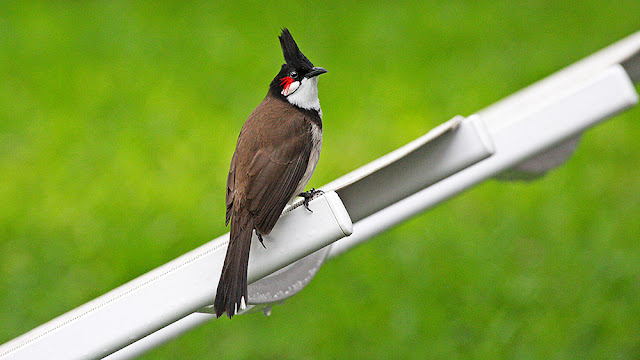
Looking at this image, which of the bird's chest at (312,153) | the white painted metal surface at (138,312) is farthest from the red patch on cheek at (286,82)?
the white painted metal surface at (138,312)

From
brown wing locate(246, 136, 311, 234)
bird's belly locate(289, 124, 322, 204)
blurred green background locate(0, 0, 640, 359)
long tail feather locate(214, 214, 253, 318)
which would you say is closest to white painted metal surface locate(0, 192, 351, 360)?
long tail feather locate(214, 214, 253, 318)

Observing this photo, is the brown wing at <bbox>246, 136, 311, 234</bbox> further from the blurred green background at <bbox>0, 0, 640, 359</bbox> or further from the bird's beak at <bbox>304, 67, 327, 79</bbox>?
the blurred green background at <bbox>0, 0, 640, 359</bbox>

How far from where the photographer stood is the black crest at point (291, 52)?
171 cm

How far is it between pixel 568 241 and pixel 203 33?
155 inches

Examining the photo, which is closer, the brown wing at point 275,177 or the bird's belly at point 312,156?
the brown wing at point 275,177

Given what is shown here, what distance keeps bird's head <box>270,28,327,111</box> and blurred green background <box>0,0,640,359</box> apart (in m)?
1.79

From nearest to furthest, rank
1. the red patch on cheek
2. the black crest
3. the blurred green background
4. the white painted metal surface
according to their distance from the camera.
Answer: the white painted metal surface
the black crest
the red patch on cheek
the blurred green background

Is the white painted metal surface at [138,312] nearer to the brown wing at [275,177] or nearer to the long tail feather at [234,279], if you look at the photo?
the long tail feather at [234,279]

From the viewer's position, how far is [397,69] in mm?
6293

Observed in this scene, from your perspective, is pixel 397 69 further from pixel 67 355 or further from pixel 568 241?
pixel 67 355

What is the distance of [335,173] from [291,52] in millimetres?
3031

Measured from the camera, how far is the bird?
1.72m

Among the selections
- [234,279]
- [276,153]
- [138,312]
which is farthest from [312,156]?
[138,312]

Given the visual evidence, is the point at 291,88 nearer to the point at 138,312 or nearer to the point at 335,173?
the point at 138,312
